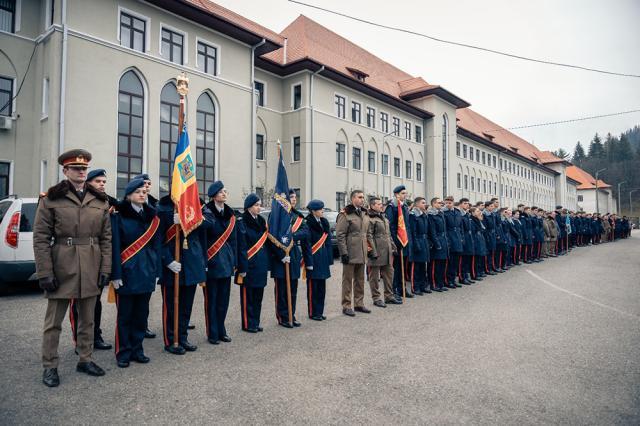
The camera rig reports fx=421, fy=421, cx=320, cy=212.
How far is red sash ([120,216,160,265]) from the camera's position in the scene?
4730 millimetres

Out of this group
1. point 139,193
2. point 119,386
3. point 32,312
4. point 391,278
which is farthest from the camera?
point 391,278

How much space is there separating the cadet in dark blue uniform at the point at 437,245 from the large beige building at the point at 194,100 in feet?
48.4

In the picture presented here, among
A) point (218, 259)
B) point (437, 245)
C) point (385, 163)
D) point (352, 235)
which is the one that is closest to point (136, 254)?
point (218, 259)

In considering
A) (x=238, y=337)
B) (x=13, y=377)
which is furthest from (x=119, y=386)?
(x=238, y=337)

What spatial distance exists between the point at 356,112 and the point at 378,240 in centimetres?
2790

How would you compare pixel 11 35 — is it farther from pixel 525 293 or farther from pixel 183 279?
pixel 525 293

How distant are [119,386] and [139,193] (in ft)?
6.67

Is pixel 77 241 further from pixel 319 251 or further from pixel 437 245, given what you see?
pixel 437 245

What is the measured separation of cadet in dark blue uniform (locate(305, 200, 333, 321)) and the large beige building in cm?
1413

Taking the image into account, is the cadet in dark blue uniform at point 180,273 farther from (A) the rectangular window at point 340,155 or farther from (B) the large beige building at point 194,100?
(A) the rectangular window at point 340,155

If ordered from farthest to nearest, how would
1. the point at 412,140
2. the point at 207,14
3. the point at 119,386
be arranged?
the point at 412,140
the point at 207,14
the point at 119,386

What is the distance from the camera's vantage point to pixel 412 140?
4209 cm

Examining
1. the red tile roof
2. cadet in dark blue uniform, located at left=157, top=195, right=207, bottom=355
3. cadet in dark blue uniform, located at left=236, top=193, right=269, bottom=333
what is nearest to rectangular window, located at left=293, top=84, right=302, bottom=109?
cadet in dark blue uniform, located at left=236, top=193, right=269, bottom=333

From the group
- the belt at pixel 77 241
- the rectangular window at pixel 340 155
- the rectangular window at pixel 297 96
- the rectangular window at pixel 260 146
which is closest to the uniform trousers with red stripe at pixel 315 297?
the belt at pixel 77 241
